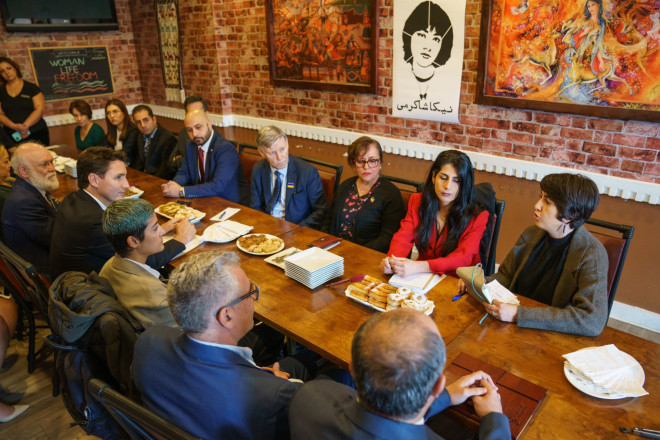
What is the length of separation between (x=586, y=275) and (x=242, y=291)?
126 centimetres

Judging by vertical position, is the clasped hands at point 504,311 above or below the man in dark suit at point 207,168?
below

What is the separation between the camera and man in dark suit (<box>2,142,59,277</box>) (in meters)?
2.63

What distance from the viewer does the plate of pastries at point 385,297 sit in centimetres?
169

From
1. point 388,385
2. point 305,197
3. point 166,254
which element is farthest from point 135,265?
point 305,197

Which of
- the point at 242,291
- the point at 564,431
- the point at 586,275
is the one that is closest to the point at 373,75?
the point at 586,275

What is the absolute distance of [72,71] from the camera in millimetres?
5766

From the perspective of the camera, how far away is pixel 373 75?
3775 mm

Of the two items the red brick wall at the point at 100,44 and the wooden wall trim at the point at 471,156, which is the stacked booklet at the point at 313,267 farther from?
the red brick wall at the point at 100,44

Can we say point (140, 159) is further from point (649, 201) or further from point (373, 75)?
point (649, 201)

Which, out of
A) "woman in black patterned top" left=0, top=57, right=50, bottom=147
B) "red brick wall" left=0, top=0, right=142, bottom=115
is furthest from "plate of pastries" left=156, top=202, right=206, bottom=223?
"red brick wall" left=0, top=0, right=142, bottom=115

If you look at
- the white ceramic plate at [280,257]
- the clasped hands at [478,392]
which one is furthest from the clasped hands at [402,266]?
the clasped hands at [478,392]

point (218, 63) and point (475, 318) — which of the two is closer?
point (475, 318)

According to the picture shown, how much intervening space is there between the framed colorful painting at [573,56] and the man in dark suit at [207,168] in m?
1.93

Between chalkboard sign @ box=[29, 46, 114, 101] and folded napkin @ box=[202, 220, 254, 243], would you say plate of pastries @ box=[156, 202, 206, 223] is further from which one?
chalkboard sign @ box=[29, 46, 114, 101]
